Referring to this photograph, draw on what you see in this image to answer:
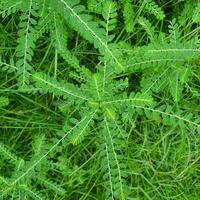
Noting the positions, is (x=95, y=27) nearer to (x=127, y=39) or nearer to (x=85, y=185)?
(x=127, y=39)

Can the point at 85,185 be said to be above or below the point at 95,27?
below

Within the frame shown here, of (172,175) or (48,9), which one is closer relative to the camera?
(48,9)

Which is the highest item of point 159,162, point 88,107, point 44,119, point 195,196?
point 88,107

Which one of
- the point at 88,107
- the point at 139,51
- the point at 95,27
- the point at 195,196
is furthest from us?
the point at 195,196

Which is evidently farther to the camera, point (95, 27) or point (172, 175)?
point (172, 175)

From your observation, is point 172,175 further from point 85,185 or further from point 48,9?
point 48,9

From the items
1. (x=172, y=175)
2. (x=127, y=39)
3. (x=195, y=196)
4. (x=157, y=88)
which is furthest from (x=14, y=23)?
(x=195, y=196)

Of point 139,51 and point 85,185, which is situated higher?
point 139,51

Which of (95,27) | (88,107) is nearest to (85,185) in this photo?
(88,107)

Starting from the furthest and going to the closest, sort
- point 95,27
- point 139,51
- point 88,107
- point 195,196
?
1. point 195,196
2. point 139,51
3. point 88,107
4. point 95,27
